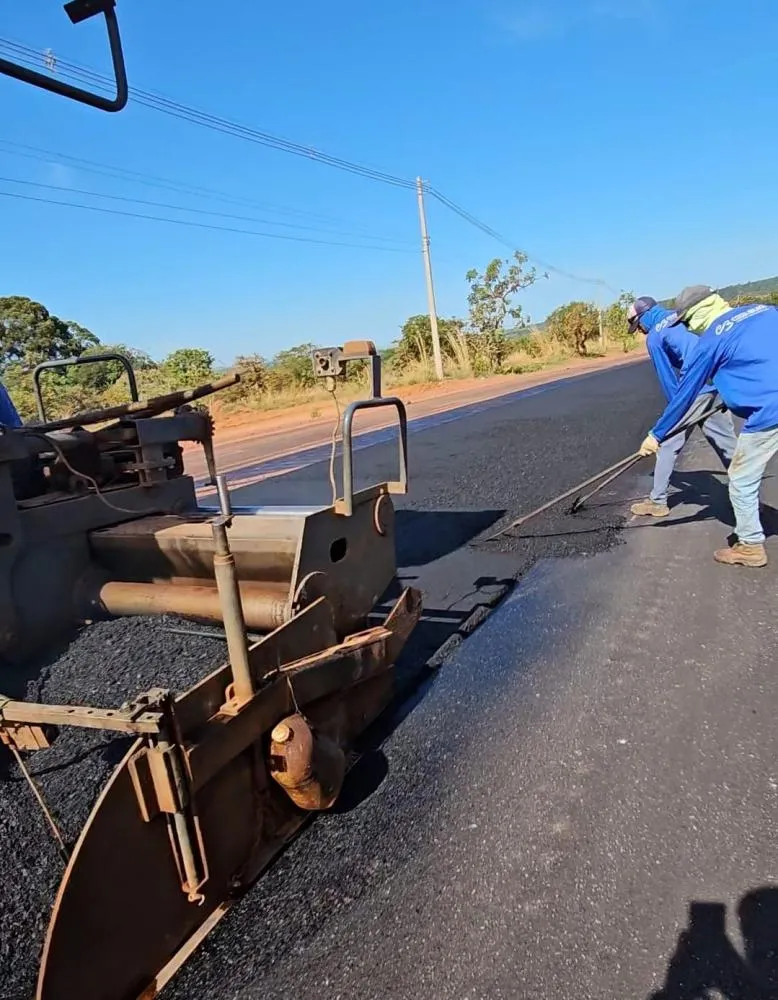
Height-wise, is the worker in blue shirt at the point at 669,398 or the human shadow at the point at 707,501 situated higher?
the worker in blue shirt at the point at 669,398

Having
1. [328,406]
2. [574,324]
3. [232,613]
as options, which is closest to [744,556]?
[232,613]

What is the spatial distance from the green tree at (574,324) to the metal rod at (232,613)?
38.0 meters

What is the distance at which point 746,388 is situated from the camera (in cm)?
478

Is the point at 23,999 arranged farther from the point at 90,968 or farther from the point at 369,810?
the point at 369,810

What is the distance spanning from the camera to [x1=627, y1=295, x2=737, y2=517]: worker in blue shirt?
5859mm

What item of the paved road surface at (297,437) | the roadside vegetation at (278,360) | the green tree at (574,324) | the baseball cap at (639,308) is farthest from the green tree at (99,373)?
the green tree at (574,324)

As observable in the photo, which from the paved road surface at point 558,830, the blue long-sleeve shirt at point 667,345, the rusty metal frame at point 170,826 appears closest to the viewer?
the rusty metal frame at point 170,826

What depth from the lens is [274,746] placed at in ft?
7.04

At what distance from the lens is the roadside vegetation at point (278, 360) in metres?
20.7

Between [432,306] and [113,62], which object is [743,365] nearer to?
[113,62]

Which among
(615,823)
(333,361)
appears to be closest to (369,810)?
(615,823)

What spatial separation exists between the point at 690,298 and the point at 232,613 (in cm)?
472

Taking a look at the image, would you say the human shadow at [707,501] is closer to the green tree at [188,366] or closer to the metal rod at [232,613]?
the metal rod at [232,613]

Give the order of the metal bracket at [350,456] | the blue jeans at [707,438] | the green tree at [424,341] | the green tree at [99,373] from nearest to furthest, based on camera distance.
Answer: the metal bracket at [350,456]
the blue jeans at [707,438]
the green tree at [99,373]
the green tree at [424,341]
